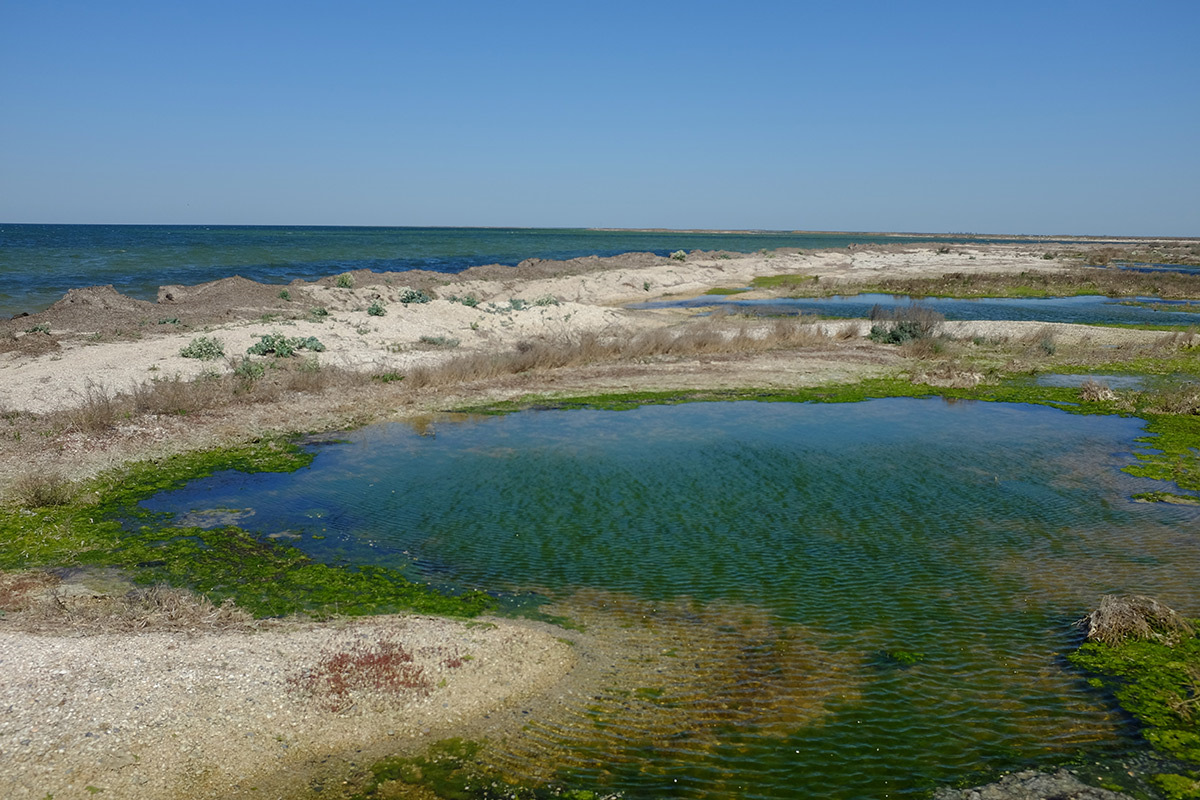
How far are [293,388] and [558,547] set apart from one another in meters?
12.3

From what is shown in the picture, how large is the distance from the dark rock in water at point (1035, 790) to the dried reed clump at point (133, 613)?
7589mm

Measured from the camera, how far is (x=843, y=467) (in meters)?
15.7

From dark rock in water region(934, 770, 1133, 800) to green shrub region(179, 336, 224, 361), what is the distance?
22.6 meters

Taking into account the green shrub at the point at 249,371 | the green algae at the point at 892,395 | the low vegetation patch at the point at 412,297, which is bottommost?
the green algae at the point at 892,395

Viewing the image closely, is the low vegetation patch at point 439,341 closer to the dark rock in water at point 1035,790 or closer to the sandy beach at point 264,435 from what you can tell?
the sandy beach at point 264,435

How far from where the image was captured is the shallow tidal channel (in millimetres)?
6887

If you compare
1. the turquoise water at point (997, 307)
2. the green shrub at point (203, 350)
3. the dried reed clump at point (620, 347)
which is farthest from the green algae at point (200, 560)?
the turquoise water at point (997, 307)

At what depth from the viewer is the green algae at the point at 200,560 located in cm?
966

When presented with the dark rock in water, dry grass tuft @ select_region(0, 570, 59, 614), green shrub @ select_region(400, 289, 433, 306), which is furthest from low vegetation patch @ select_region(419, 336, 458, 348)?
the dark rock in water

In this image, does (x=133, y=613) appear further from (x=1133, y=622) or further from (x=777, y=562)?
(x=1133, y=622)

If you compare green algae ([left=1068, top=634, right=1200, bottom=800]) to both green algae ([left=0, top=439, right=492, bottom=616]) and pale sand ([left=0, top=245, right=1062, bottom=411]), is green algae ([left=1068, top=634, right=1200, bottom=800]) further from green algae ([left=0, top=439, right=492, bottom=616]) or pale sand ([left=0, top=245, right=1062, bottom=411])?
pale sand ([left=0, top=245, right=1062, bottom=411])

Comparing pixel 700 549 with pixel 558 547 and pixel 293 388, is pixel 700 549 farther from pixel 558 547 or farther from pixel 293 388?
pixel 293 388

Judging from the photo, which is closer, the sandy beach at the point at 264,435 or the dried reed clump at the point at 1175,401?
the sandy beach at the point at 264,435

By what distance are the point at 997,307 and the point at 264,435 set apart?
4274 cm
